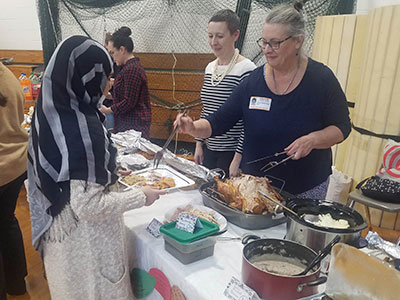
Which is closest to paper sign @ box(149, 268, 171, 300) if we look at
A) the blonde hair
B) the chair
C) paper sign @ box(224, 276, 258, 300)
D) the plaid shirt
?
paper sign @ box(224, 276, 258, 300)

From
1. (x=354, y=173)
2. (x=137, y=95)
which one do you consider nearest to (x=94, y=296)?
(x=137, y=95)

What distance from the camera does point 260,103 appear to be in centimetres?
149

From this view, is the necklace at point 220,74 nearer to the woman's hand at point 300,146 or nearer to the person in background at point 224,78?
the person in background at point 224,78

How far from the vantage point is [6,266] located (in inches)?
77.2

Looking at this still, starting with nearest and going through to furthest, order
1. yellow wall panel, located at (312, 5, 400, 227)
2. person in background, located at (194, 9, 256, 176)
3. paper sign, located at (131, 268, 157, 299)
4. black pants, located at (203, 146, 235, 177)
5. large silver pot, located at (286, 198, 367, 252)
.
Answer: large silver pot, located at (286, 198, 367, 252) → paper sign, located at (131, 268, 157, 299) → person in background, located at (194, 9, 256, 176) → black pants, located at (203, 146, 235, 177) → yellow wall panel, located at (312, 5, 400, 227)

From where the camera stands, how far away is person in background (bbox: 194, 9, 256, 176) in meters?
1.97

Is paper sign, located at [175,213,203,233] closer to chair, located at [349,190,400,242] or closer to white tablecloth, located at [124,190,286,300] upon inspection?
white tablecloth, located at [124,190,286,300]

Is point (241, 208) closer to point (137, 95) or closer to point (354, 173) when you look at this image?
point (137, 95)

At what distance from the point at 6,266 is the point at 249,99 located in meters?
1.83

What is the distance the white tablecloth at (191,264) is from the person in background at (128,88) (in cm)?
161

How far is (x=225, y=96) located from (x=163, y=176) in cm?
70

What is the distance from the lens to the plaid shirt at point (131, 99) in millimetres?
2758

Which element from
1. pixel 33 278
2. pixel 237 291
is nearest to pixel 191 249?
pixel 237 291

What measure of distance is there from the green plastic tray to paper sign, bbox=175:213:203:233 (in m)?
0.01
